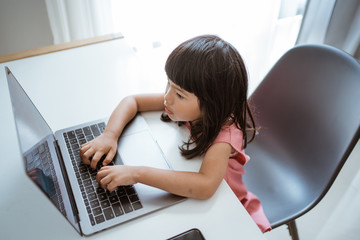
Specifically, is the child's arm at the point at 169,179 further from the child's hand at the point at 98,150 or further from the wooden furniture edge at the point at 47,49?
the wooden furniture edge at the point at 47,49

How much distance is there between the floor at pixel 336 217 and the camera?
4.42ft

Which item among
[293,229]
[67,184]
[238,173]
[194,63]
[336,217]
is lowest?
[336,217]

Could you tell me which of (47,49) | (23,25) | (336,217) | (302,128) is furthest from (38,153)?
(336,217)

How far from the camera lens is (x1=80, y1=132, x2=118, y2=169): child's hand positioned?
762 mm

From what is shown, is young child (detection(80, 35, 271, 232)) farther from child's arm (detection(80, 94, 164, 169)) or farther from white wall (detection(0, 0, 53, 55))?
white wall (detection(0, 0, 53, 55))

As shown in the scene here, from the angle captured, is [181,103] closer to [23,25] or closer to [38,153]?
[38,153]

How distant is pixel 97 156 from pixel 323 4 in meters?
1.56

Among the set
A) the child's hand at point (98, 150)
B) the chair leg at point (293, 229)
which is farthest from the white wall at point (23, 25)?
the chair leg at point (293, 229)

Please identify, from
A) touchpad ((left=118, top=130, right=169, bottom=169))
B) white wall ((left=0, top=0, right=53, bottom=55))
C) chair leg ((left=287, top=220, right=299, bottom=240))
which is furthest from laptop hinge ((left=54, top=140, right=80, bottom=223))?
white wall ((left=0, top=0, right=53, bottom=55))

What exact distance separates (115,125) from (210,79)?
29cm

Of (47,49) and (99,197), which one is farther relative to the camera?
(47,49)

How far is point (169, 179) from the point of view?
0.69 metres

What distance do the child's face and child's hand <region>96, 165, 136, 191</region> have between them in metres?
0.19

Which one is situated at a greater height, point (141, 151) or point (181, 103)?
point (181, 103)
